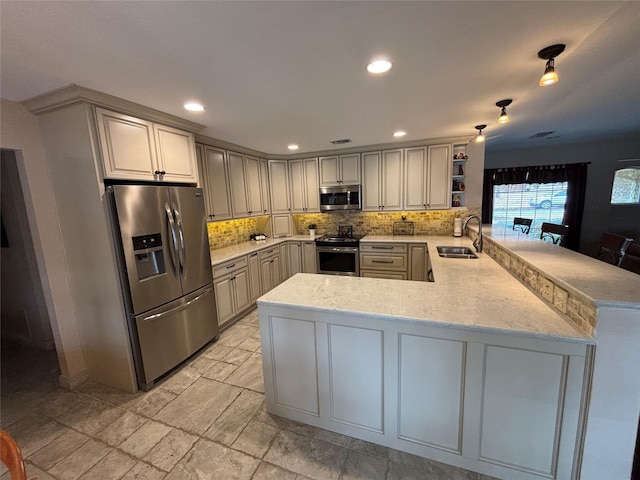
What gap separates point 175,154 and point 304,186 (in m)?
2.43

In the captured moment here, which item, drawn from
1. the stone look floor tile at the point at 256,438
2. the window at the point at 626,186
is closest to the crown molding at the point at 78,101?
the stone look floor tile at the point at 256,438

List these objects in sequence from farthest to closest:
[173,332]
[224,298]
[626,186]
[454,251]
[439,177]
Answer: [626,186]
[439,177]
[454,251]
[224,298]
[173,332]

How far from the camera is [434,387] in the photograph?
1487 millimetres

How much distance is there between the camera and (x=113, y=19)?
3.81 ft

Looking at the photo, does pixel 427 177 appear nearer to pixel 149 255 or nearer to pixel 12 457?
pixel 149 255

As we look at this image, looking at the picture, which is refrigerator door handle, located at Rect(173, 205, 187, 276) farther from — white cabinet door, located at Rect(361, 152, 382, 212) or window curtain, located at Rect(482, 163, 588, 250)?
window curtain, located at Rect(482, 163, 588, 250)

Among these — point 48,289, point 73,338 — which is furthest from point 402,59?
point 73,338

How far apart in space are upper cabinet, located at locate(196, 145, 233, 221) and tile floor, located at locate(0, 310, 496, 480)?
1.93 metres

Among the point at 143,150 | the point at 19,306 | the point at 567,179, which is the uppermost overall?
the point at 143,150

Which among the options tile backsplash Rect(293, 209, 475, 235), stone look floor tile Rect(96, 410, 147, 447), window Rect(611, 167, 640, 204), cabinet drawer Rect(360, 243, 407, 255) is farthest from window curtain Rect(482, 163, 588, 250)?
stone look floor tile Rect(96, 410, 147, 447)

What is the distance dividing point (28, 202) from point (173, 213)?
1.04 m

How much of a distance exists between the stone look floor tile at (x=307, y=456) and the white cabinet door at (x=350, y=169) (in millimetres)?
3597

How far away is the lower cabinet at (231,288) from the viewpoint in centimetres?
313

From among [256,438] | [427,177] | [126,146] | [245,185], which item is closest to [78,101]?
[126,146]
